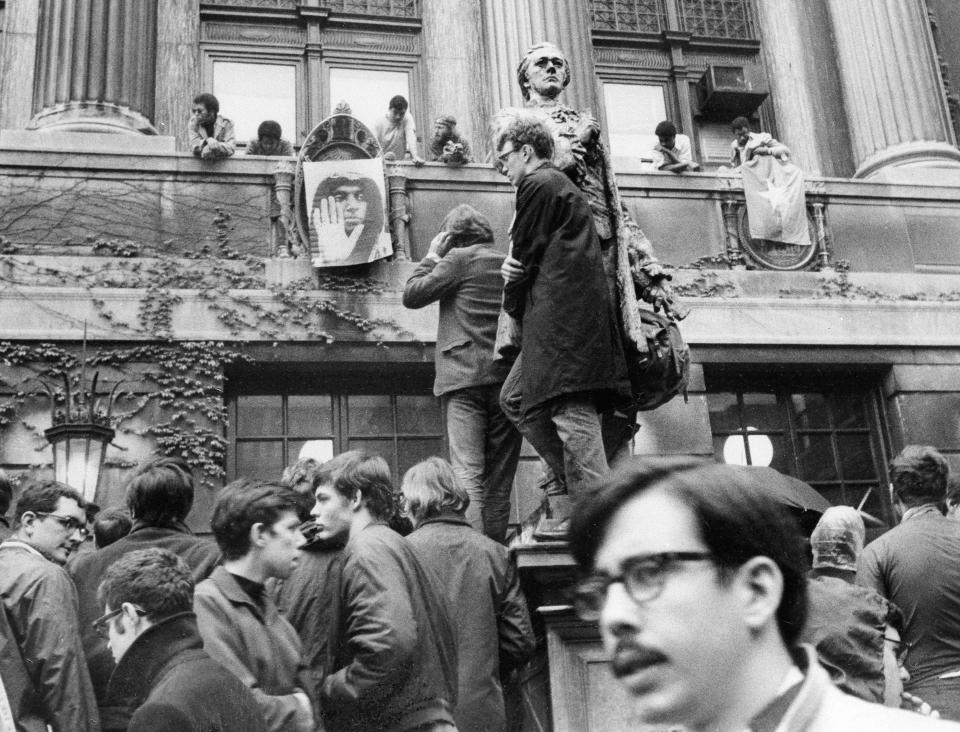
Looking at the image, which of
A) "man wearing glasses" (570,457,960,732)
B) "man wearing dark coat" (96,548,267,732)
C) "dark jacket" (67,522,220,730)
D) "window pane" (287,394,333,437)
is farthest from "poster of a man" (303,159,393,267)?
"man wearing glasses" (570,457,960,732)

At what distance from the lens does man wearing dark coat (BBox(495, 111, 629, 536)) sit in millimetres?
6023

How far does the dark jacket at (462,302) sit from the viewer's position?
753 centimetres

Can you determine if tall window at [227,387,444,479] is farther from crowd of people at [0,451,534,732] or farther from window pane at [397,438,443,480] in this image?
crowd of people at [0,451,534,732]

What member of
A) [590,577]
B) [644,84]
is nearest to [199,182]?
[644,84]

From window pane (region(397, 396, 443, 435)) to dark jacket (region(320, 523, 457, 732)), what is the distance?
8.36 meters

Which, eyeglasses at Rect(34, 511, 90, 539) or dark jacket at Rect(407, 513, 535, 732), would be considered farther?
eyeglasses at Rect(34, 511, 90, 539)

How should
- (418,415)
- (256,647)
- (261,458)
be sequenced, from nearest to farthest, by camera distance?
1. (256,647)
2. (261,458)
3. (418,415)

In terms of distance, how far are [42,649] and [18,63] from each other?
14.0 m

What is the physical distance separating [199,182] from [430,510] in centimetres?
824

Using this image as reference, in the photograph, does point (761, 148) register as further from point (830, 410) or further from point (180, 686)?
point (180, 686)

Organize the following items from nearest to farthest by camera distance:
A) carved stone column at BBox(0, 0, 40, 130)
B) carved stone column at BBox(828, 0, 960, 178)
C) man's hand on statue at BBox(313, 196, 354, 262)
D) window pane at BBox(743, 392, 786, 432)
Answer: man's hand on statue at BBox(313, 196, 354, 262) < window pane at BBox(743, 392, 786, 432) < carved stone column at BBox(828, 0, 960, 178) < carved stone column at BBox(0, 0, 40, 130)

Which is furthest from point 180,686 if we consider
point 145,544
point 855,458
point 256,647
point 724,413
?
point 855,458

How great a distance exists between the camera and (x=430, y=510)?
209 inches

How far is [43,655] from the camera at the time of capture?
4566mm
